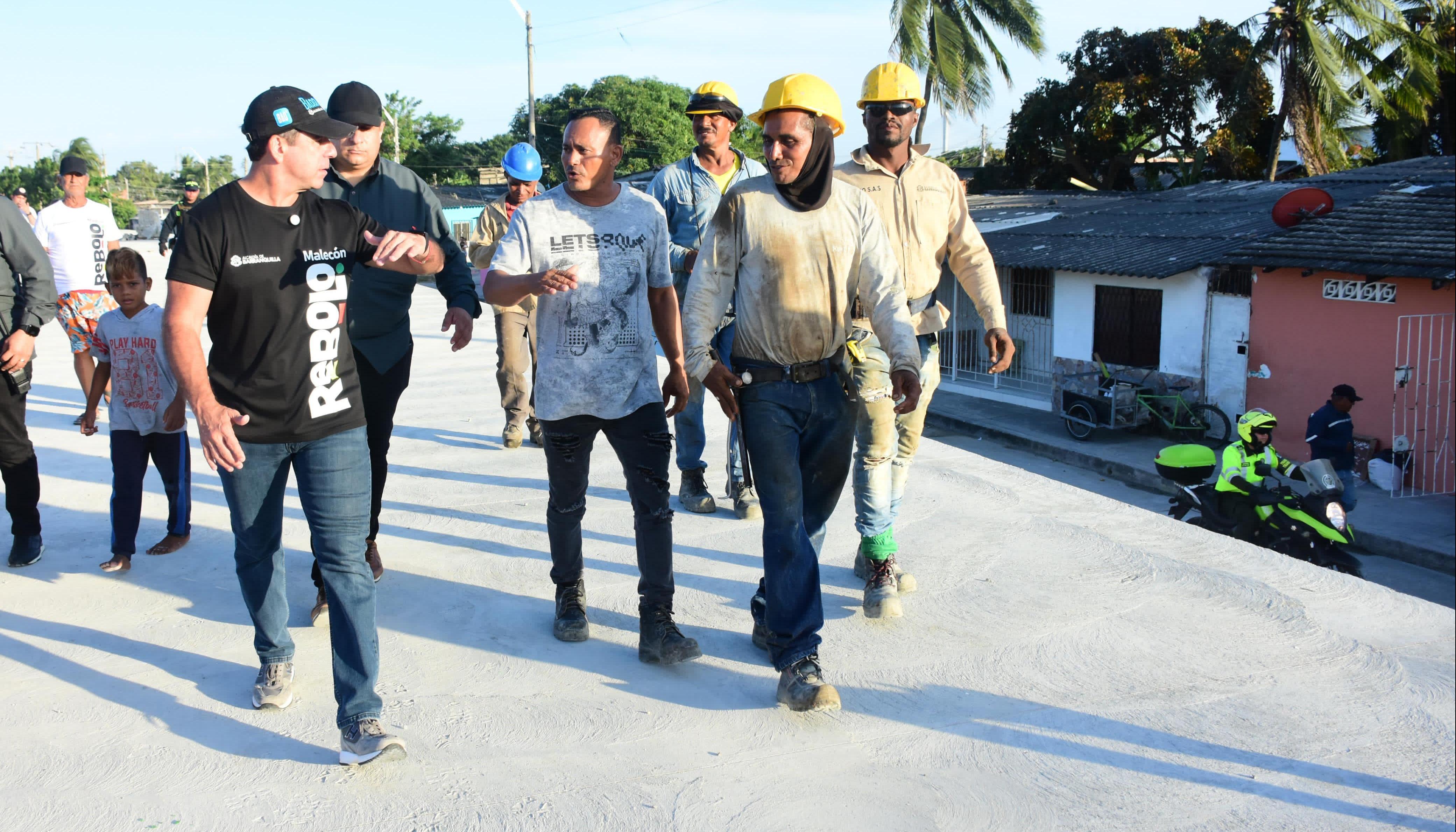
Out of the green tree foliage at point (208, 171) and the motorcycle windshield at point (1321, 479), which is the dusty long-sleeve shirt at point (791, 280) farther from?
the green tree foliage at point (208, 171)

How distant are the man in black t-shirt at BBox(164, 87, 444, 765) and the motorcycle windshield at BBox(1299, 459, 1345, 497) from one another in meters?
8.10

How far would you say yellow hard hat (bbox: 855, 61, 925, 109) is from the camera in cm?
401

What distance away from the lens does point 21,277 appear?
15.5 feet

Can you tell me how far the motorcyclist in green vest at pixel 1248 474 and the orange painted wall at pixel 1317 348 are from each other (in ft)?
15.7

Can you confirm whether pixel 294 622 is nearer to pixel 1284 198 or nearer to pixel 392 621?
pixel 392 621

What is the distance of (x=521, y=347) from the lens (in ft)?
23.7

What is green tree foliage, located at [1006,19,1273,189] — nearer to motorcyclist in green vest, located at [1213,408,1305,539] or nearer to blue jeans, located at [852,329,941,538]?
motorcyclist in green vest, located at [1213,408,1305,539]

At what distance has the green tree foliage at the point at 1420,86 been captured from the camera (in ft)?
84.8

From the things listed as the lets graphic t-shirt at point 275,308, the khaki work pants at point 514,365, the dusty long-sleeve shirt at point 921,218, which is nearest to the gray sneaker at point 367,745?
the lets graphic t-shirt at point 275,308

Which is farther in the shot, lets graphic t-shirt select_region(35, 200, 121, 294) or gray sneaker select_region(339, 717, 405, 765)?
lets graphic t-shirt select_region(35, 200, 121, 294)

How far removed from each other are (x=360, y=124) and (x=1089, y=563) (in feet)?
10.8

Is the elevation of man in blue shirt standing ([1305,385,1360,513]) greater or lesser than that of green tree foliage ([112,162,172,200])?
lesser

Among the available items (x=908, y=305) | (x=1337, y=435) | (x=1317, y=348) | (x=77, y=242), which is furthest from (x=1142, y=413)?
(x=77, y=242)

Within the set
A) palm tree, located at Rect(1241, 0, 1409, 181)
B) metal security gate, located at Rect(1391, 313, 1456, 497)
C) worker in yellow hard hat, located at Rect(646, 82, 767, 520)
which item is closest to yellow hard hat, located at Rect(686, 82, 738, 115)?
worker in yellow hard hat, located at Rect(646, 82, 767, 520)
